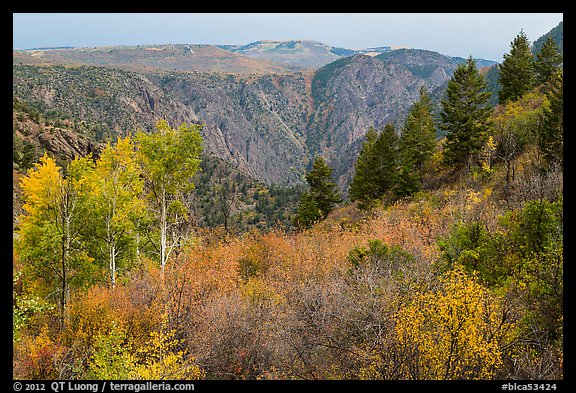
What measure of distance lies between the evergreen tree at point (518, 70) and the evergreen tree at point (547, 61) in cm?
79

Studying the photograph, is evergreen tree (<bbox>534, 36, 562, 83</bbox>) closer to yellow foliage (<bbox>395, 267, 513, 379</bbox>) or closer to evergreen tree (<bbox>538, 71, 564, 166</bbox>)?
evergreen tree (<bbox>538, 71, 564, 166</bbox>)

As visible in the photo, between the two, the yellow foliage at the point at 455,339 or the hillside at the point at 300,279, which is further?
the hillside at the point at 300,279

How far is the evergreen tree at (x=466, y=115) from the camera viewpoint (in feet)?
93.7

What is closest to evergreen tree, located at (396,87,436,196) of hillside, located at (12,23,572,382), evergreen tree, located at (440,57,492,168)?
hillside, located at (12,23,572,382)

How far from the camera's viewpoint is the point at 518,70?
33281 millimetres

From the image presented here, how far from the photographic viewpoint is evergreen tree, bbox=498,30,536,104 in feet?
106

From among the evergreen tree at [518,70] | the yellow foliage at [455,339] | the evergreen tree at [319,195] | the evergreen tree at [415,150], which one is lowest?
the evergreen tree at [319,195]

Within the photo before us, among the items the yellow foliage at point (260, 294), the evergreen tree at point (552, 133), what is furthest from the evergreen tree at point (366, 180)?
the yellow foliage at point (260, 294)

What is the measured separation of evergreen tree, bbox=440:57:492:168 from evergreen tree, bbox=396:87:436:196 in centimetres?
236

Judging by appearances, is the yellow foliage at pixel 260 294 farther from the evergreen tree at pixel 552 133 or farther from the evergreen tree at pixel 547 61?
the evergreen tree at pixel 547 61

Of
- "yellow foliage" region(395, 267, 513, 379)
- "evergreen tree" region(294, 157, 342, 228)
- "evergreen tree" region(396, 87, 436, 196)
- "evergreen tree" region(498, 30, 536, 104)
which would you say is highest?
"evergreen tree" region(498, 30, 536, 104)
